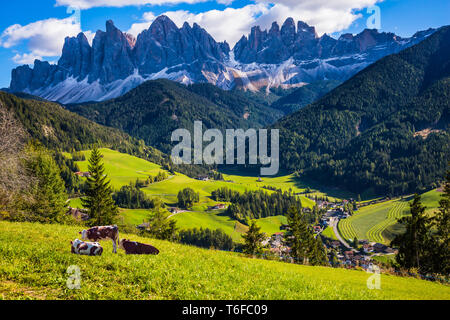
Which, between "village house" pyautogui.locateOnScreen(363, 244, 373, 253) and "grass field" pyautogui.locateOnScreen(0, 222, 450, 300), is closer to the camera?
"grass field" pyautogui.locateOnScreen(0, 222, 450, 300)

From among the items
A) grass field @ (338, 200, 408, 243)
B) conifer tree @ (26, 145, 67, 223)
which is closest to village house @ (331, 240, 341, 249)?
grass field @ (338, 200, 408, 243)

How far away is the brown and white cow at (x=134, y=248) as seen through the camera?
17578mm

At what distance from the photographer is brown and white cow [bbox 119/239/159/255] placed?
1758 cm

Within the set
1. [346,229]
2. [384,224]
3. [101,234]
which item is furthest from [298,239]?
[384,224]

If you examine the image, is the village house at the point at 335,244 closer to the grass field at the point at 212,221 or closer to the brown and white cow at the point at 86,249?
the grass field at the point at 212,221

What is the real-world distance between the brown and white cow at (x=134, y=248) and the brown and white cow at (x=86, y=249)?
6.27ft

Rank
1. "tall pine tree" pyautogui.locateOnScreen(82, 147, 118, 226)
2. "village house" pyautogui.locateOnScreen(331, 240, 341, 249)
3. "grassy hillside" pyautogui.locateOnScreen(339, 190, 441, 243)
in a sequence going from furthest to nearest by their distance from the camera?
1. "grassy hillside" pyautogui.locateOnScreen(339, 190, 441, 243)
2. "village house" pyautogui.locateOnScreen(331, 240, 341, 249)
3. "tall pine tree" pyautogui.locateOnScreen(82, 147, 118, 226)

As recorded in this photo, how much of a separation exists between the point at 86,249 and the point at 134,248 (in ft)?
10.0

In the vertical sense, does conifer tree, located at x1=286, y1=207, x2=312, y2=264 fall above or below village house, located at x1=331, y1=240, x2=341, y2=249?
above

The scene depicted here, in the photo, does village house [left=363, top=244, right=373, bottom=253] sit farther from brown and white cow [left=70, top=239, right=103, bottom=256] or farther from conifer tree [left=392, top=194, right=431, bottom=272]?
brown and white cow [left=70, top=239, right=103, bottom=256]

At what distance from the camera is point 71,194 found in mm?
138250

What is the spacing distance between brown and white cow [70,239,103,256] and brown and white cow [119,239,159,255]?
191 cm
